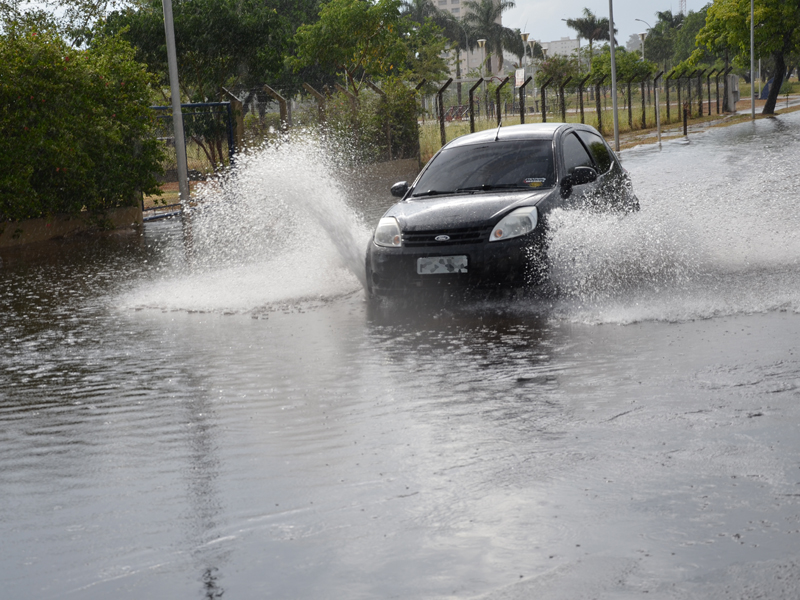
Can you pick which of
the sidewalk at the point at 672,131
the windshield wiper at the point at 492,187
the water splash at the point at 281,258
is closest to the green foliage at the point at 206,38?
the sidewalk at the point at 672,131

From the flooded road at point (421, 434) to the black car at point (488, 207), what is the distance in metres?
0.28

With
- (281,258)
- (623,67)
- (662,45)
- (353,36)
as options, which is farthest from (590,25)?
(281,258)

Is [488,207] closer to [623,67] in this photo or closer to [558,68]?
[558,68]

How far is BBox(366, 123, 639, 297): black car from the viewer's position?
8.62 metres

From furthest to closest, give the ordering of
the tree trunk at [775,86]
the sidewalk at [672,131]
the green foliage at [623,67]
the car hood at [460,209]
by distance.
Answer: the green foliage at [623,67] < the tree trunk at [775,86] < the sidewalk at [672,131] < the car hood at [460,209]

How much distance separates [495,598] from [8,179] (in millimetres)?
14045

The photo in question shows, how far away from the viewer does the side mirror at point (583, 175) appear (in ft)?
31.6

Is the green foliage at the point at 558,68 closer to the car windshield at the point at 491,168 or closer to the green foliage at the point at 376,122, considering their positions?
the green foliage at the point at 376,122

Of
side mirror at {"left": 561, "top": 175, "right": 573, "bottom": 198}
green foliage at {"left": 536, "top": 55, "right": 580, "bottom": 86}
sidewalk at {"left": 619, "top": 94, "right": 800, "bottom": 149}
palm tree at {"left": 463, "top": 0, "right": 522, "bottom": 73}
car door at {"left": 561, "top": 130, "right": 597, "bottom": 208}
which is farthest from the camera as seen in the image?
palm tree at {"left": 463, "top": 0, "right": 522, "bottom": 73}

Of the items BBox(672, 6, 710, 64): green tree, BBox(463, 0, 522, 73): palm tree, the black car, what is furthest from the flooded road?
BBox(672, 6, 710, 64): green tree

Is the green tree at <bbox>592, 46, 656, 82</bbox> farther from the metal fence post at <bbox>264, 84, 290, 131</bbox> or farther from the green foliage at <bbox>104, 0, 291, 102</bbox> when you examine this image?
the metal fence post at <bbox>264, 84, 290, 131</bbox>

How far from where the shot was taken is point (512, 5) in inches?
5084

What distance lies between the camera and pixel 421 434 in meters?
5.26

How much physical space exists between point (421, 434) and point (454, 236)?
3.63 metres
